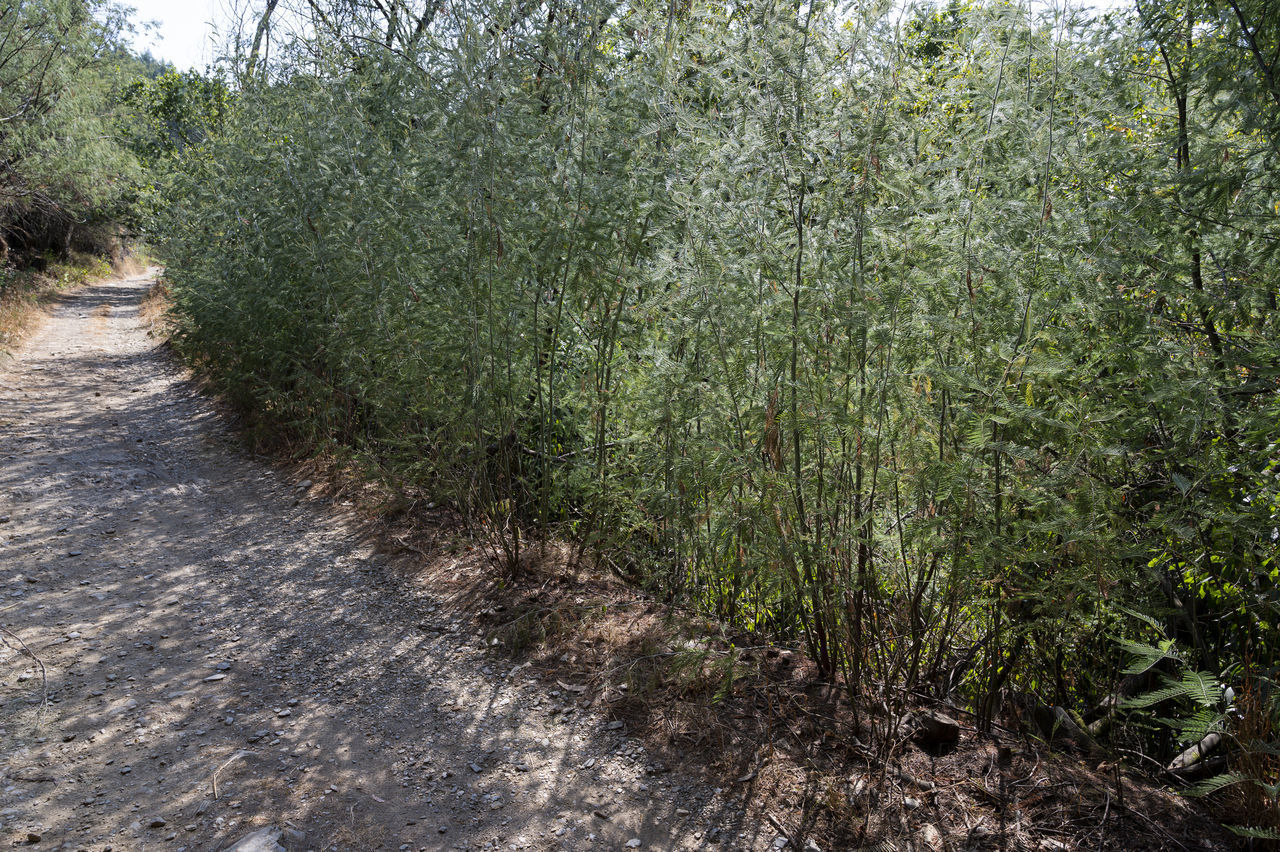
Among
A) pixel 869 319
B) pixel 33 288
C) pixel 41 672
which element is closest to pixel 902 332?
pixel 869 319

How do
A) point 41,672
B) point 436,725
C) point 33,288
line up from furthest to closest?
point 33,288, point 41,672, point 436,725

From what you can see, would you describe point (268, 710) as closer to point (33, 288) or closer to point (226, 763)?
point (226, 763)

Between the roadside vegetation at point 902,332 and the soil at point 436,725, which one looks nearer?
the roadside vegetation at point 902,332

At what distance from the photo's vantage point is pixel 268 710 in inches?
138

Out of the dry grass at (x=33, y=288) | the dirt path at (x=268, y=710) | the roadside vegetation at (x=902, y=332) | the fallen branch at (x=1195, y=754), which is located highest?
the roadside vegetation at (x=902, y=332)

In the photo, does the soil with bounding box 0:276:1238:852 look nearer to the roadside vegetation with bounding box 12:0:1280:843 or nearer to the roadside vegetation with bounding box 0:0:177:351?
the roadside vegetation with bounding box 12:0:1280:843

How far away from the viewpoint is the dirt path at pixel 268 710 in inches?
111

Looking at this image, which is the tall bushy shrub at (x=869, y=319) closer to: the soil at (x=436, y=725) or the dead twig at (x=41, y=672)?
the soil at (x=436, y=725)

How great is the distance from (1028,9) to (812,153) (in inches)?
32.4

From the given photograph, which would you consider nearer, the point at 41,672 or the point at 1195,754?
the point at 1195,754

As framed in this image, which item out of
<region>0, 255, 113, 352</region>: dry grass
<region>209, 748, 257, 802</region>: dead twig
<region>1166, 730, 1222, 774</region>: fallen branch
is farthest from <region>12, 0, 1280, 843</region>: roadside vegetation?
<region>0, 255, 113, 352</region>: dry grass

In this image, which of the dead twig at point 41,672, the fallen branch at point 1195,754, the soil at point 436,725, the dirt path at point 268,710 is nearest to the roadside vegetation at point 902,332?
the fallen branch at point 1195,754

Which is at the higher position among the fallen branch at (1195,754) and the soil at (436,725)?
the fallen branch at (1195,754)

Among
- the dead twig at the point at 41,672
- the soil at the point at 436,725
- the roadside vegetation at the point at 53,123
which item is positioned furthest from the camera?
the roadside vegetation at the point at 53,123
